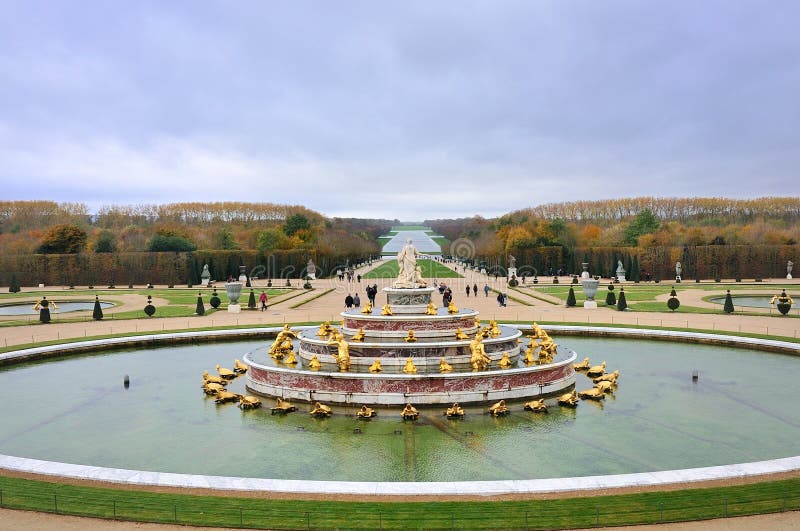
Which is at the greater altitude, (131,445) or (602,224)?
(602,224)

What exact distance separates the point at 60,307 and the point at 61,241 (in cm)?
3429

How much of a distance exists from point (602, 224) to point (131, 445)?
152364mm

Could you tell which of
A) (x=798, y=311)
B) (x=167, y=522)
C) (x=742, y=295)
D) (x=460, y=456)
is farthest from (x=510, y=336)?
(x=742, y=295)

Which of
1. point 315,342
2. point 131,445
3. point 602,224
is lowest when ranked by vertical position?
point 131,445

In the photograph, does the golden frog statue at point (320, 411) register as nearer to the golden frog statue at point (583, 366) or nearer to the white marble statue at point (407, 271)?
the white marble statue at point (407, 271)

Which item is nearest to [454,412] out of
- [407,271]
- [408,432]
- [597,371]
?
[408,432]

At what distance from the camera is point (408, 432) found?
17.5 metres

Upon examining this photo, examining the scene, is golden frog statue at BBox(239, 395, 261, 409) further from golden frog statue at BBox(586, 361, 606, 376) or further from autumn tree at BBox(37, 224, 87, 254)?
autumn tree at BBox(37, 224, 87, 254)

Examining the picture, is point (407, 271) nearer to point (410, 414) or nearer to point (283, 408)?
point (283, 408)

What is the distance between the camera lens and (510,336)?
25.2m

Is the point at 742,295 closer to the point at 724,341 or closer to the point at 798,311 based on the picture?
the point at 798,311

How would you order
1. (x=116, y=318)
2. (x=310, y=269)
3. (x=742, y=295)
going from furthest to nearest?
(x=310, y=269)
(x=742, y=295)
(x=116, y=318)

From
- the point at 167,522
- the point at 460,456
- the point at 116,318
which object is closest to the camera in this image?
the point at 167,522

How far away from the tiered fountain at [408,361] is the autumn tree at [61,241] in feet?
224
